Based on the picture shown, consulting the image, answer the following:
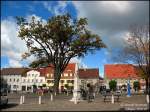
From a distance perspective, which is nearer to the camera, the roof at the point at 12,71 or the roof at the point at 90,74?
the roof at the point at 90,74

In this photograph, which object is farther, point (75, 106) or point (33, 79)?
point (33, 79)

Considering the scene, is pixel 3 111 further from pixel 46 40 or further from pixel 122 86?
pixel 122 86

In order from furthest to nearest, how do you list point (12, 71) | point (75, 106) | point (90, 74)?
point (12, 71) → point (90, 74) → point (75, 106)

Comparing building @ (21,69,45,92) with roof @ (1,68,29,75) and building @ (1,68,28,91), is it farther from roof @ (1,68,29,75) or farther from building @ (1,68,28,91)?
roof @ (1,68,29,75)

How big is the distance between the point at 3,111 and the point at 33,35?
32577 mm

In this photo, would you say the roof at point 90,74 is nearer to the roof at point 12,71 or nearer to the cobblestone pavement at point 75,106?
the roof at point 12,71

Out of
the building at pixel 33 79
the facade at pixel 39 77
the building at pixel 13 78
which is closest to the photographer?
the facade at pixel 39 77

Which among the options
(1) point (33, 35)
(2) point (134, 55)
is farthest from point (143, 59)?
(1) point (33, 35)

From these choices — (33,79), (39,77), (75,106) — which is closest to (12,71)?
(33,79)

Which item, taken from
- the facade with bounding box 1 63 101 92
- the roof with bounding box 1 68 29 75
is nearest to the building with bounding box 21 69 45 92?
the facade with bounding box 1 63 101 92

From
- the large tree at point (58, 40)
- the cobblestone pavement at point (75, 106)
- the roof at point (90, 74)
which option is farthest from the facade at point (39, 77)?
the cobblestone pavement at point (75, 106)

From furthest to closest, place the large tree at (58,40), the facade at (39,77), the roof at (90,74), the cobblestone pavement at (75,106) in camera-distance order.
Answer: the facade at (39,77) → the roof at (90,74) → the large tree at (58,40) → the cobblestone pavement at (75,106)

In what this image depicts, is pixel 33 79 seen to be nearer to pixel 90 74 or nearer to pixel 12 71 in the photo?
pixel 12 71

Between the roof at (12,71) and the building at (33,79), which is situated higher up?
the roof at (12,71)
